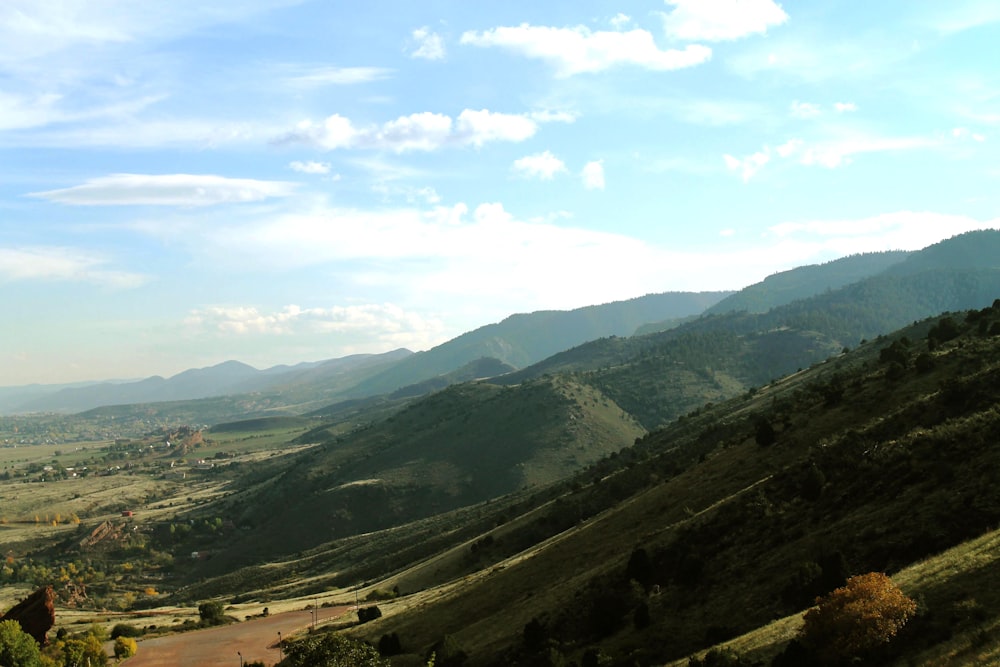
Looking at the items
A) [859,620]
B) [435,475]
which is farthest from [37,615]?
[435,475]

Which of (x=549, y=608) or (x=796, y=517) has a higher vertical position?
(x=796, y=517)

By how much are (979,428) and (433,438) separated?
17166 centimetres

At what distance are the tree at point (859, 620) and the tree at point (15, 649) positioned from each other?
198 feet

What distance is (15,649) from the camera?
54562mm

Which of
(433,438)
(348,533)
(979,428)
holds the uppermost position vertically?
(979,428)

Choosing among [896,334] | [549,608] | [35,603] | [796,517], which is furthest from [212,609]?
[896,334]

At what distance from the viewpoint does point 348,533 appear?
149875 mm

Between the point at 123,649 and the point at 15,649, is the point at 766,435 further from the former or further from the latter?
the point at 15,649

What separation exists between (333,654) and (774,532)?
21183mm

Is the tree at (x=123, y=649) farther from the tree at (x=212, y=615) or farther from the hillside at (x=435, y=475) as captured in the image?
the hillside at (x=435, y=475)

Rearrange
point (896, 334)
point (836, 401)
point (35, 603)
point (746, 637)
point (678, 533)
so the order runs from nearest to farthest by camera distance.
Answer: point (746, 637)
point (678, 533)
point (836, 401)
point (35, 603)
point (896, 334)

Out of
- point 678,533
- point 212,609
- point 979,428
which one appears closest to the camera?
point 979,428

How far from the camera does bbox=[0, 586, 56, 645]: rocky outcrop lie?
6531 centimetres

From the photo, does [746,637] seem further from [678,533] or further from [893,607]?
[678,533]
